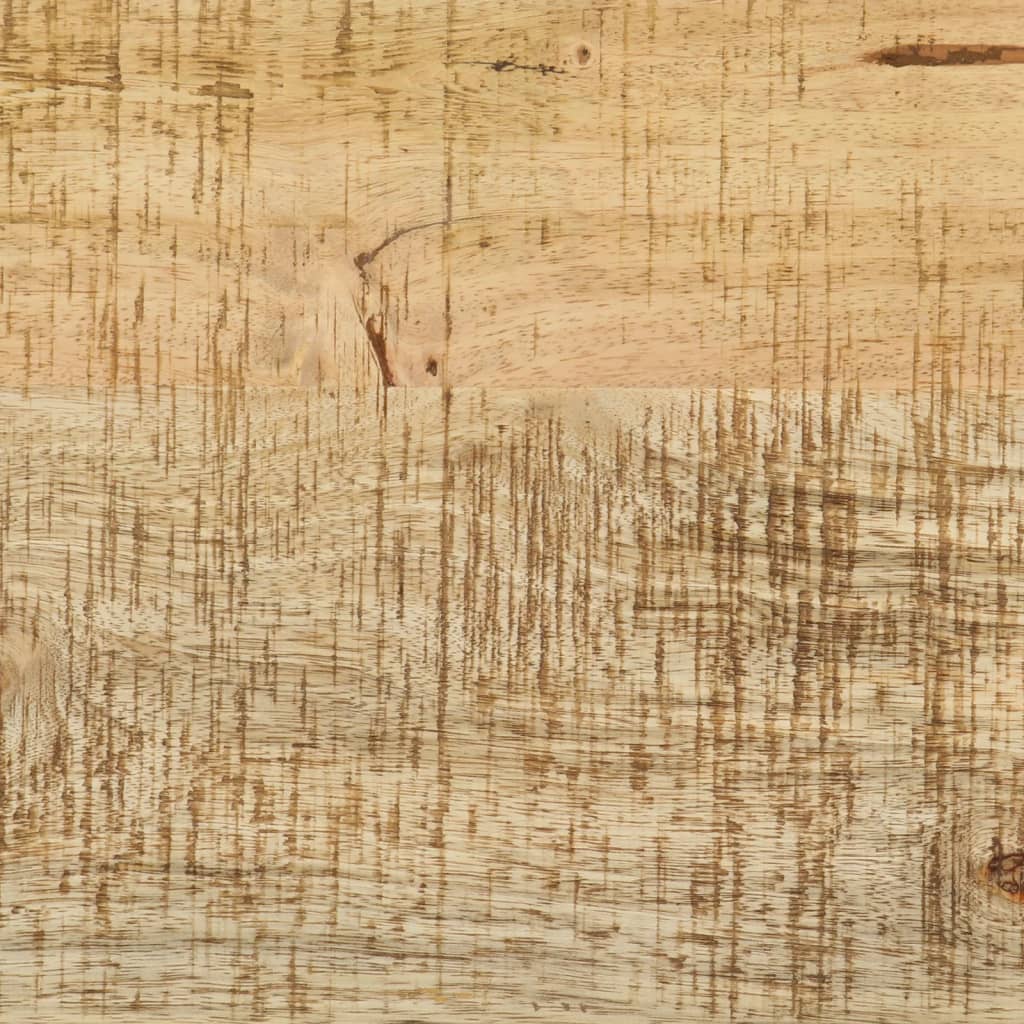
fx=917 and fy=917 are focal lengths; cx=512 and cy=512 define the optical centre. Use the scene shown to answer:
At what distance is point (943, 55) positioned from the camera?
1.15ft

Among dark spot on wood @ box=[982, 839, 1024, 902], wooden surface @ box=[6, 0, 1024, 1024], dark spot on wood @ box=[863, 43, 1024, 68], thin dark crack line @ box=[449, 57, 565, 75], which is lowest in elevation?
dark spot on wood @ box=[982, 839, 1024, 902]

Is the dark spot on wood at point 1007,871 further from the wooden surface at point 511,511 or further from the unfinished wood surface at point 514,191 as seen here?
the unfinished wood surface at point 514,191

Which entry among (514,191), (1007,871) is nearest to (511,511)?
(514,191)

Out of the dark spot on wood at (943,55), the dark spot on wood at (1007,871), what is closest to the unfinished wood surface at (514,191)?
the dark spot on wood at (943,55)

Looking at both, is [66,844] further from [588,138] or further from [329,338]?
[588,138]

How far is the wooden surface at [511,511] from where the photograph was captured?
1.13ft

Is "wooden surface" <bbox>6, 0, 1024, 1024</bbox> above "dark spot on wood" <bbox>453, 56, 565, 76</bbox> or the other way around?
the other way around

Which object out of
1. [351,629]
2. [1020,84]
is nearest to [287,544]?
[351,629]

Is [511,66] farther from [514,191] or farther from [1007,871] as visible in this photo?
[1007,871]

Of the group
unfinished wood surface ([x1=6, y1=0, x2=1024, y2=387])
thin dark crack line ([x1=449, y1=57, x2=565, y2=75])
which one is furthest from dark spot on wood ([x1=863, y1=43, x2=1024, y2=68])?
thin dark crack line ([x1=449, y1=57, x2=565, y2=75])

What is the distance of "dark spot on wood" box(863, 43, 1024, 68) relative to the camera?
1.15 ft

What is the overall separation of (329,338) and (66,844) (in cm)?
22

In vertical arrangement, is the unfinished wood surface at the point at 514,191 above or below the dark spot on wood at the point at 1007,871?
above

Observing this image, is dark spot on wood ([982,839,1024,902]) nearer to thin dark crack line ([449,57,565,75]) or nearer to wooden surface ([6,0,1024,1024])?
wooden surface ([6,0,1024,1024])
